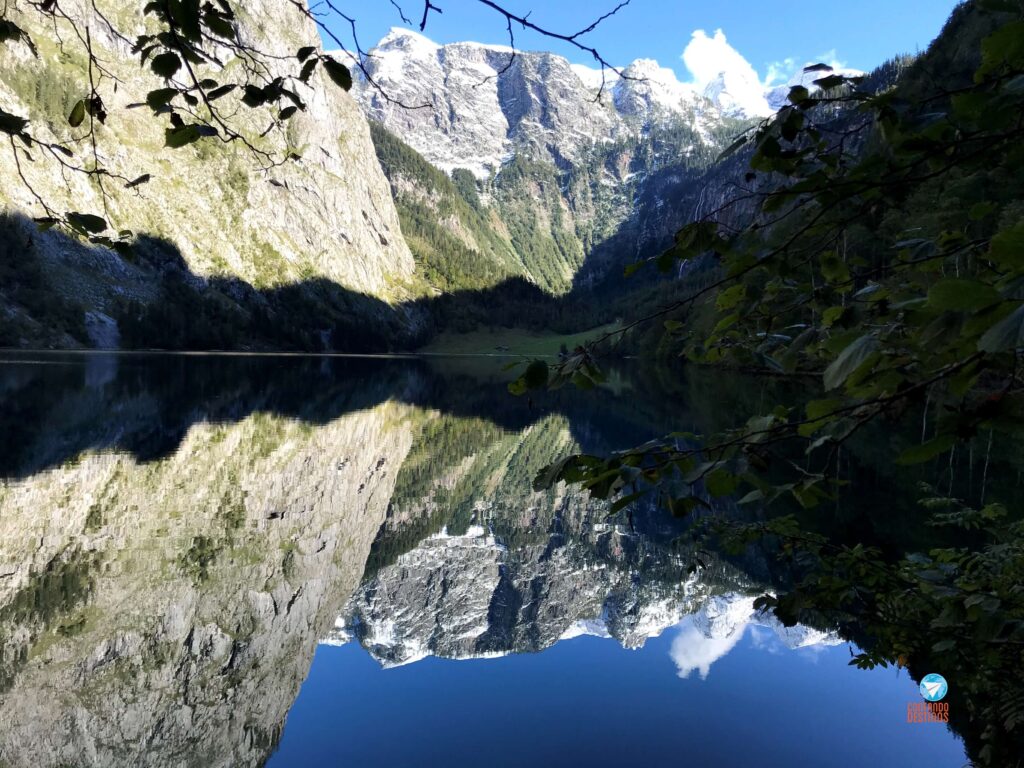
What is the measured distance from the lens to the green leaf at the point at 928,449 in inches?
77.0

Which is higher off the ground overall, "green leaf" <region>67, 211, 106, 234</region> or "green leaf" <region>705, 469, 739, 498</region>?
"green leaf" <region>67, 211, 106, 234</region>

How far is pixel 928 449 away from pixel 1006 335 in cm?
77

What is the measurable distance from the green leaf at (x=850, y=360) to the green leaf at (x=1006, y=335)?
0.48m

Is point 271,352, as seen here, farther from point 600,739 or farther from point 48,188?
point 600,739

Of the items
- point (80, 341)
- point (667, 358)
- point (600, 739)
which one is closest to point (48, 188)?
point (80, 341)

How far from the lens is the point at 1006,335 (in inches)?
51.6

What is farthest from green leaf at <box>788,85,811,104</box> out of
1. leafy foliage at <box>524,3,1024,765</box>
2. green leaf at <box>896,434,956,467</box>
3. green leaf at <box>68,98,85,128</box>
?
green leaf at <box>68,98,85,128</box>

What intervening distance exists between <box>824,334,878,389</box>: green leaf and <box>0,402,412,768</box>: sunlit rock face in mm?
11229

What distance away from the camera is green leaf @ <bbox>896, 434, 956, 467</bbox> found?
1.96 m

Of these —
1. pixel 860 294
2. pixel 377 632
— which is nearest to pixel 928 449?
pixel 860 294

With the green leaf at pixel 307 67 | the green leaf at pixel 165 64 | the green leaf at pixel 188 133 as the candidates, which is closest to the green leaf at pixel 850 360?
the green leaf at pixel 307 67

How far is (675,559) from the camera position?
1969 centimetres

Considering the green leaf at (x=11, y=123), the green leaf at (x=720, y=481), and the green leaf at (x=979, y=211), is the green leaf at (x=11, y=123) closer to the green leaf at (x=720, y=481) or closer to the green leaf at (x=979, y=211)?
the green leaf at (x=720, y=481)

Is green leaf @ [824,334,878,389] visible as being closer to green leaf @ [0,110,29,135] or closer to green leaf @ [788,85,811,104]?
green leaf @ [788,85,811,104]
